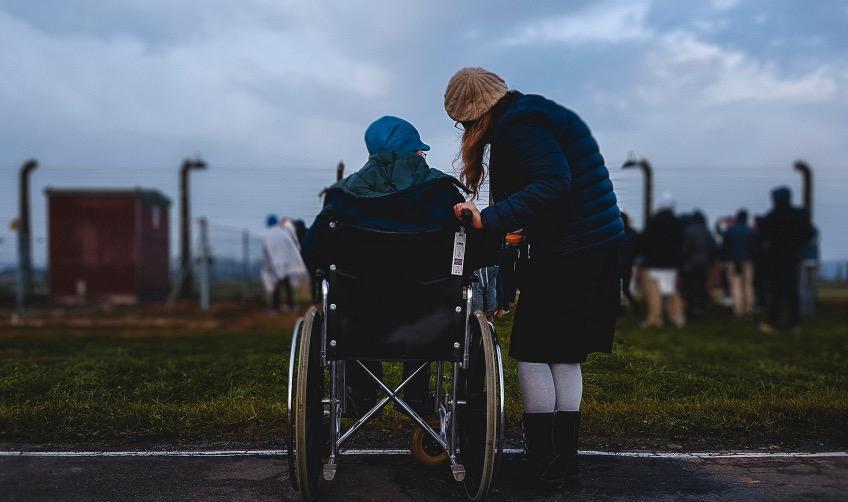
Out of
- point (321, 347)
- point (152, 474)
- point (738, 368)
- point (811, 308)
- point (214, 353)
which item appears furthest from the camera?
point (811, 308)

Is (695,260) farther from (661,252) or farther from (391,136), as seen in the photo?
(391,136)

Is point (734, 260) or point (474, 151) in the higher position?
point (474, 151)

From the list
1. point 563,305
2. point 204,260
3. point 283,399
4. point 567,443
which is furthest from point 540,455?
point 204,260

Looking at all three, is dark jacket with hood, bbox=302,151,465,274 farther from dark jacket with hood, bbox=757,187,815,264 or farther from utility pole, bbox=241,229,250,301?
utility pole, bbox=241,229,250,301

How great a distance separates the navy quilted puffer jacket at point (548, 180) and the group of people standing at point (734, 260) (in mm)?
6655

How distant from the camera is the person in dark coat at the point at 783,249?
1058cm

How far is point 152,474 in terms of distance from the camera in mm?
3557

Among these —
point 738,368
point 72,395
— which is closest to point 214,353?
point 72,395

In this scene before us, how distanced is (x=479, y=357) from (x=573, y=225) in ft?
2.16

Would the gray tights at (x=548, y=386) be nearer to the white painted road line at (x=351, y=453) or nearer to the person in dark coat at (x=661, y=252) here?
the white painted road line at (x=351, y=453)

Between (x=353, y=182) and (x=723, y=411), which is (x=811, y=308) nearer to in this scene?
(x=723, y=411)

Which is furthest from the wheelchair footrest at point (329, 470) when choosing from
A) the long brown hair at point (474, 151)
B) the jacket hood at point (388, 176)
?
the long brown hair at point (474, 151)

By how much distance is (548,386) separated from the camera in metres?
3.44

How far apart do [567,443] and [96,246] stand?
15.8 metres
